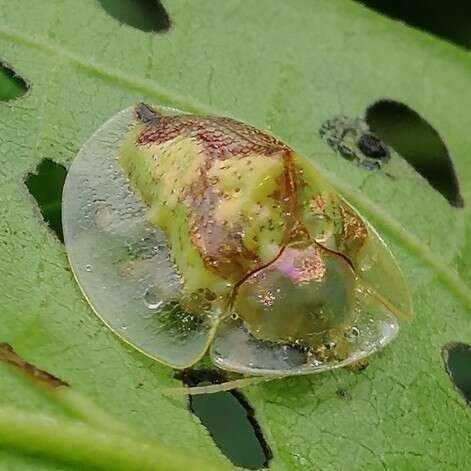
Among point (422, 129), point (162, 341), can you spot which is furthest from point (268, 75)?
point (162, 341)

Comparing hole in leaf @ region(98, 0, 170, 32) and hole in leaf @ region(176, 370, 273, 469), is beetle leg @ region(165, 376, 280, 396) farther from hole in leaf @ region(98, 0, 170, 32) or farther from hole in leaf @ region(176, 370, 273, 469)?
hole in leaf @ region(98, 0, 170, 32)

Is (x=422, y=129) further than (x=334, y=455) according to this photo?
Yes

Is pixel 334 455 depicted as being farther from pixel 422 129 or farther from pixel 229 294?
pixel 422 129

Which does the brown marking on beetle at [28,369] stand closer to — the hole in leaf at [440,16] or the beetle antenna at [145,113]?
the beetle antenna at [145,113]

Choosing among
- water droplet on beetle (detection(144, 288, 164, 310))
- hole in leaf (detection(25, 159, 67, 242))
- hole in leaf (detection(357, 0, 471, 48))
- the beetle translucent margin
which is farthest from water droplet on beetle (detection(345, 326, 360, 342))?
hole in leaf (detection(357, 0, 471, 48))

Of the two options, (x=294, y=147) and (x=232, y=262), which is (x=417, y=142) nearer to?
(x=294, y=147)

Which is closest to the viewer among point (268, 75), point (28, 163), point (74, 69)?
point (28, 163)
